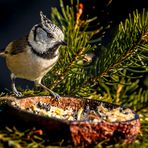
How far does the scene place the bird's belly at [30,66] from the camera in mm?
1386

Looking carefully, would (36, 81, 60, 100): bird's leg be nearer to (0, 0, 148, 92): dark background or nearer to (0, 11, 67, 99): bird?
(0, 11, 67, 99): bird

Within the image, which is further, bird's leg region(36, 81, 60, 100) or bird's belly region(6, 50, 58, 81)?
bird's belly region(6, 50, 58, 81)

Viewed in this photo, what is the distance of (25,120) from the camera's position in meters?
0.91

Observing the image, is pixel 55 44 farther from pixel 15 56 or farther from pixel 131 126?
pixel 131 126

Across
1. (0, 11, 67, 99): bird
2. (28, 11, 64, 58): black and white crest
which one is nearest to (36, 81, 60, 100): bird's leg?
(0, 11, 67, 99): bird

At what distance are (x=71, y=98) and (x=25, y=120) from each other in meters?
0.18

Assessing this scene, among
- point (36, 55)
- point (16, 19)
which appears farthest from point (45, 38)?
point (16, 19)

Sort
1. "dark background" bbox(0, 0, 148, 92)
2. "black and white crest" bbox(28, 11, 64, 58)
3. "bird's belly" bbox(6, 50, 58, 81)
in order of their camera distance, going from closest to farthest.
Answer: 1. "black and white crest" bbox(28, 11, 64, 58)
2. "bird's belly" bbox(6, 50, 58, 81)
3. "dark background" bbox(0, 0, 148, 92)

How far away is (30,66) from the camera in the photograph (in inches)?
55.7

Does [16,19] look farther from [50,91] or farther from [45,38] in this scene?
[50,91]

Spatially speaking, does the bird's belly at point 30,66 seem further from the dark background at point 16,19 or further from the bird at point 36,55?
the dark background at point 16,19

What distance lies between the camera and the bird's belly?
139 centimetres

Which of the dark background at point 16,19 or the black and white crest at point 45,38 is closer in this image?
the black and white crest at point 45,38

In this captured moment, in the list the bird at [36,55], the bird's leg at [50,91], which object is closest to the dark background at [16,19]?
the bird at [36,55]
